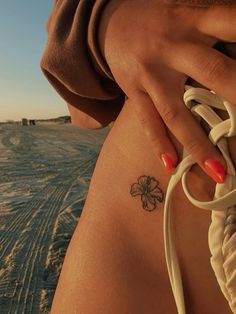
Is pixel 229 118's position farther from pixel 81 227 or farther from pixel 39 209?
pixel 39 209

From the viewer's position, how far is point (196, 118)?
2.60 feet

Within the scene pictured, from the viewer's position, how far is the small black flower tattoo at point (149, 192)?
854mm

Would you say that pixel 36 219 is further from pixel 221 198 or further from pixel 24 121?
pixel 24 121

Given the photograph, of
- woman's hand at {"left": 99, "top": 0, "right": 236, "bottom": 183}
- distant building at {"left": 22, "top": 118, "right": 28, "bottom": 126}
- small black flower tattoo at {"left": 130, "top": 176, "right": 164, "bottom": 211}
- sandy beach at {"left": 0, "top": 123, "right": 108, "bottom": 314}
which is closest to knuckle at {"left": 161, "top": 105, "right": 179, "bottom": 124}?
woman's hand at {"left": 99, "top": 0, "right": 236, "bottom": 183}

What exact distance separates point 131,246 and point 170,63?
344 mm

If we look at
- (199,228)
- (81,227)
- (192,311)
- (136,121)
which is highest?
(136,121)

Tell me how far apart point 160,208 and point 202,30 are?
1.06 feet

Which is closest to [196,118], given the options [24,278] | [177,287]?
[177,287]

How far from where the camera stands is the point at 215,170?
2.45ft

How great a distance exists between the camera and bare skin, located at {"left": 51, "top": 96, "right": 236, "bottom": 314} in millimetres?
805

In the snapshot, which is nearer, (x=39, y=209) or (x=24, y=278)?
(x=24, y=278)

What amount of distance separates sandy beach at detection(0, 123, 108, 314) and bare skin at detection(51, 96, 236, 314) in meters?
1.05

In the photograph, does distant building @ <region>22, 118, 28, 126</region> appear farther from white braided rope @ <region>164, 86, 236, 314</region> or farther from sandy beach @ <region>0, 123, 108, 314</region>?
white braided rope @ <region>164, 86, 236, 314</region>

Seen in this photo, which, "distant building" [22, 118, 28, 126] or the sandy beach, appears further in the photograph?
"distant building" [22, 118, 28, 126]
